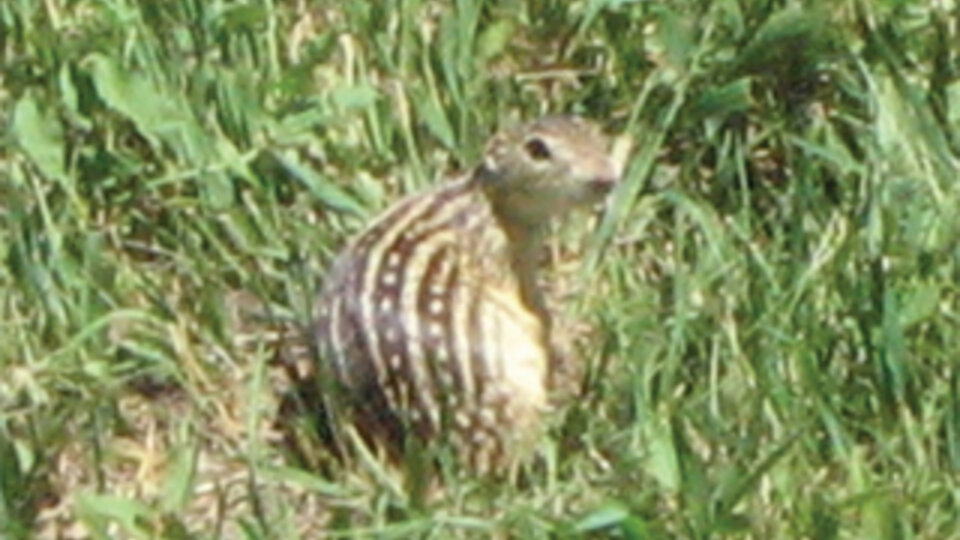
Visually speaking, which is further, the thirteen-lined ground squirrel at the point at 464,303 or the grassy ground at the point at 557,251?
the thirteen-lined ground squirrel at the point at 464,303

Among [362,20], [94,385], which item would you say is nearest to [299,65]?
[362,20]

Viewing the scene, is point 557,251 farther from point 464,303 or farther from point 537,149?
point 464,303

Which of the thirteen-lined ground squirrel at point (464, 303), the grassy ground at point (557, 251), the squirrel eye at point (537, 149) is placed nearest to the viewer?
the grassy ground at point (557, 251)

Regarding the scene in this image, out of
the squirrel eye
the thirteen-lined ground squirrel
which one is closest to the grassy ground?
the thirteen-lined ground squirrel

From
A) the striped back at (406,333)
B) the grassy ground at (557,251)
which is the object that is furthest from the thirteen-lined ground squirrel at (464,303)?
the grassy ground at (557,251)

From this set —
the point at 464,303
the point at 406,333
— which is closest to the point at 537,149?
the point at 464,303

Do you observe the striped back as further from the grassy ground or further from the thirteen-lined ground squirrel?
the grassy ground

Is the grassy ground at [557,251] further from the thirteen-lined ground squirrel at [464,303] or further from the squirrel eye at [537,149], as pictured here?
the squirrel eye at [537,149]
